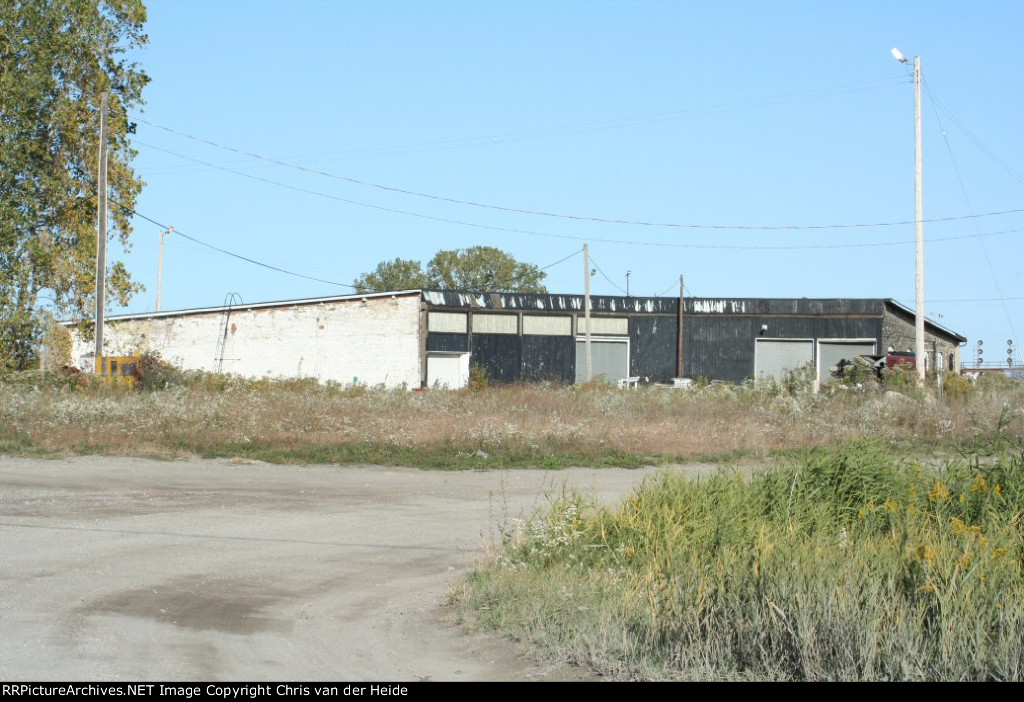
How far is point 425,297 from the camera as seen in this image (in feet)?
163

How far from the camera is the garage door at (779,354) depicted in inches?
2131

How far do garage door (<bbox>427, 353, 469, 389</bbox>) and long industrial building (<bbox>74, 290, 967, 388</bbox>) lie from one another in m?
0.05

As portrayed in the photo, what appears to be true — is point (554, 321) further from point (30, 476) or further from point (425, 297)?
point (30, 476)

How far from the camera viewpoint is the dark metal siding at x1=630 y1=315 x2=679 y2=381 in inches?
2154

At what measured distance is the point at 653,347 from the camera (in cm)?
5484

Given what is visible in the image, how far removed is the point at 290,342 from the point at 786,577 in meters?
44.2

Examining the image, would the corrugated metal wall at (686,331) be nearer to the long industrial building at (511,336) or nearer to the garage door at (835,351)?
the long industrial building at (511,336)

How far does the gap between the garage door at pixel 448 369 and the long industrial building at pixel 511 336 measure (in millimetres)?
52

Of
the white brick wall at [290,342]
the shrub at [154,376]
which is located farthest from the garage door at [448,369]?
the shrub at [154,376]

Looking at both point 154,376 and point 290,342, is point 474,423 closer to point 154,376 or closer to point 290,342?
point 154,376

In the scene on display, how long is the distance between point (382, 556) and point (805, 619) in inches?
251

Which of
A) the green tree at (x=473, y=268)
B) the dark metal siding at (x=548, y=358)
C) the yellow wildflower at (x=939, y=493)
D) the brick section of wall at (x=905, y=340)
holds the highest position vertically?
the green tree at (x=473, y=268)

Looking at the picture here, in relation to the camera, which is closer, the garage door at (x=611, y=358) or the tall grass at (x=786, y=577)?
the tall grass at (x=786, y=577)

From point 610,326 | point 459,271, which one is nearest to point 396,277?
point 459,271
